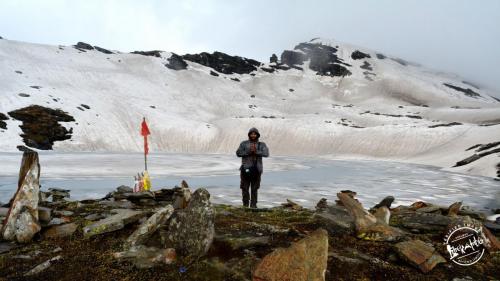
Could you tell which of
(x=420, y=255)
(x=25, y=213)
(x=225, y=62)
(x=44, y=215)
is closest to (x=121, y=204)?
(x=44, y=215)

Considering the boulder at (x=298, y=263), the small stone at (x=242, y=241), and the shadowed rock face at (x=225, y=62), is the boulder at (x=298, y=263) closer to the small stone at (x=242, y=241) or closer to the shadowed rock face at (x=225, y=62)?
the small stone at (x=242, y=241)

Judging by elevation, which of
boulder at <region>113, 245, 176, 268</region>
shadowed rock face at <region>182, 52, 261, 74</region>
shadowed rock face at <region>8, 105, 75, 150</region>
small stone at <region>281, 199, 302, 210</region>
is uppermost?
shadowed rock face at <region>182, 52, 261, 74</region>

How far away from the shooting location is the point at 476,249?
18.0 ft

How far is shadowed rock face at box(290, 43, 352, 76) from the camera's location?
16925cm

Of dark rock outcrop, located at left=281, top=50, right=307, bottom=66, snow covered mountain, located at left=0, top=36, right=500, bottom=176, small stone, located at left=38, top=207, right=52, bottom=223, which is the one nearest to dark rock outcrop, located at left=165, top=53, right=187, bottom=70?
snow covered mountain, located at left=0, top=36, right=500, bottom=176

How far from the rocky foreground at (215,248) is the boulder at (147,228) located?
0.02 metres

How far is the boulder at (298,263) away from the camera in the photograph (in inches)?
164

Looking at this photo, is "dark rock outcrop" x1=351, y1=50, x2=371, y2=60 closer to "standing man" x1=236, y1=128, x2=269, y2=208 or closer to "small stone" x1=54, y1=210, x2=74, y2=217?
"standing man" x1=236, y1=128, x2=269, y2=208

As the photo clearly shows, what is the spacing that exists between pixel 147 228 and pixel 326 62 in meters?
183

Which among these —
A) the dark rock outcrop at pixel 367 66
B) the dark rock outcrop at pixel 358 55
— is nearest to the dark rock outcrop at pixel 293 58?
the dark rock outcrop at pixel 358 55

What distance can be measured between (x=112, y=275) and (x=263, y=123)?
77740mm

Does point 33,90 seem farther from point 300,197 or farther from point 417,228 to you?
point 417,228

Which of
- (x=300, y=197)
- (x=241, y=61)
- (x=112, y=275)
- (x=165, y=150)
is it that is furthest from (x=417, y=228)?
(x=241, y=61)

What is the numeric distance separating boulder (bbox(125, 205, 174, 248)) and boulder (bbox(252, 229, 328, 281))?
2.16 meters
